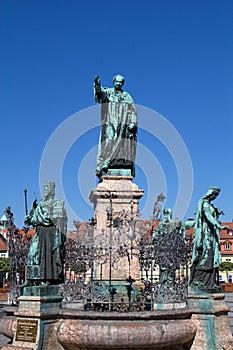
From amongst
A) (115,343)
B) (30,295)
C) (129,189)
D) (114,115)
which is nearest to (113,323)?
(115,343)

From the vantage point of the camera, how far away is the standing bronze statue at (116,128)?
12.7m

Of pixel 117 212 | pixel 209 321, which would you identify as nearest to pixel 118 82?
pixel 117 212

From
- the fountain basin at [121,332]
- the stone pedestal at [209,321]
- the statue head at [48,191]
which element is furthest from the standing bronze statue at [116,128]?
the fountain basin at [121,332]

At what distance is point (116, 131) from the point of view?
1303 cm

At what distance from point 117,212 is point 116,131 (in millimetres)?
2537

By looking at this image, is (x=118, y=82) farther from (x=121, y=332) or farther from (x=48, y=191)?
(x=121, y=332)

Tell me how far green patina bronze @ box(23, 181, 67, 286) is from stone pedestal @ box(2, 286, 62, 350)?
0.32 m

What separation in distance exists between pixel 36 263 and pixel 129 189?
375cm

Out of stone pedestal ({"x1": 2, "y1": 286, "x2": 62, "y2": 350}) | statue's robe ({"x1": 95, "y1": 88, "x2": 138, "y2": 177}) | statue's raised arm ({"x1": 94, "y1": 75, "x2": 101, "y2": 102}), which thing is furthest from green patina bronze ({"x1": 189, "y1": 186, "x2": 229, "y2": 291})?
statue's raised arm ({"x1": 94, "y1": 75, "x2": 101, "y2": 102})

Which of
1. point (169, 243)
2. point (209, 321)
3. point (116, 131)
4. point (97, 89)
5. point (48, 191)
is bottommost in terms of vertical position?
point (209, 321)

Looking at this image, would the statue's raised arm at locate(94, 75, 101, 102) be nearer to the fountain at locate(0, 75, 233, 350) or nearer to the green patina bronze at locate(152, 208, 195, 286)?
the fountain at locate(0, 75, 233, 350)

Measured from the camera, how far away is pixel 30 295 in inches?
349

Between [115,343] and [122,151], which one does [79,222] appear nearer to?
[122,151]

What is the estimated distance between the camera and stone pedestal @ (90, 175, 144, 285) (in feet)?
37.2
